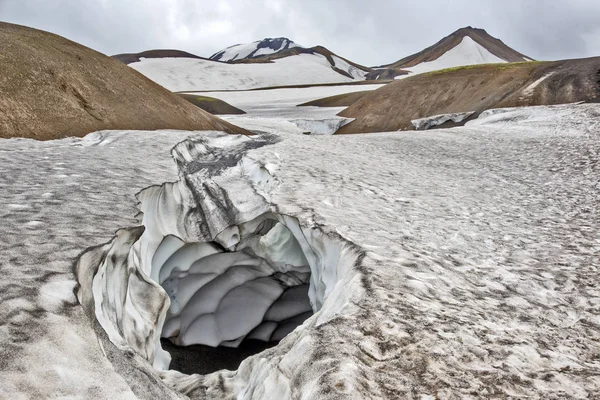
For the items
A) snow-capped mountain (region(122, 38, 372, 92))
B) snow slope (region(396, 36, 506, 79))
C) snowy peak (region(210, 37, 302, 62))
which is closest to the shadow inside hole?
snow-capped mountain (region(122, 38, 372, 92))

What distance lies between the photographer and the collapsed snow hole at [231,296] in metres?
5.57

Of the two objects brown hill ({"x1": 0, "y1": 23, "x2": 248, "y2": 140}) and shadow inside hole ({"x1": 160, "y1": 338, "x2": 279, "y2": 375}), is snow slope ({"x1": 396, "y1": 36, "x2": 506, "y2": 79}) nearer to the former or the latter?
brown hill ({"x1": 0, "y1": 23, "x2": 248, "y2": 140})

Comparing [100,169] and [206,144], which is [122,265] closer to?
[100,169]

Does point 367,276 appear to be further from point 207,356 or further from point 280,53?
point 280,53

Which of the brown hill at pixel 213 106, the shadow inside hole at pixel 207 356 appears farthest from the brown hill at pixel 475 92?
the shadow inside hole at pixel 207 356

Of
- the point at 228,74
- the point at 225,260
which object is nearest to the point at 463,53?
the point at 228,74

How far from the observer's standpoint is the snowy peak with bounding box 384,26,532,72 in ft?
245

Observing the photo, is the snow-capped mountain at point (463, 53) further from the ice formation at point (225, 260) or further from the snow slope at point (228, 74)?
the ice formation at point (225, 260)

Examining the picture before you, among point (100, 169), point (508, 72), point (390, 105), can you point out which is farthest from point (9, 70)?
point (508, 72)

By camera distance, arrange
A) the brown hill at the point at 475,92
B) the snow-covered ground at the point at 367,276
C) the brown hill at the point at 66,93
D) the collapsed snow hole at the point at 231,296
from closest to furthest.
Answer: the snow-covered ground at the point at 367,276, the collapsed snow hole at the point at 231,296, the brown hill at the point at 66,93, the brown hill at the point at 475,92

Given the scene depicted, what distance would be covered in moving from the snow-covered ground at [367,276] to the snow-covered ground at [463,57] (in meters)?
73.1

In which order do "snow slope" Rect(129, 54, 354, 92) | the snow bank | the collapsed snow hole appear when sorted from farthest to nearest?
"snow slope" Rect(129, 54, 354, 92) < the snow bank < the collapsed snow hole

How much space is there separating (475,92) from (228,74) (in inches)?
1728

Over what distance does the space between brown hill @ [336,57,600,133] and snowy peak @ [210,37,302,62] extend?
73.7 metres
